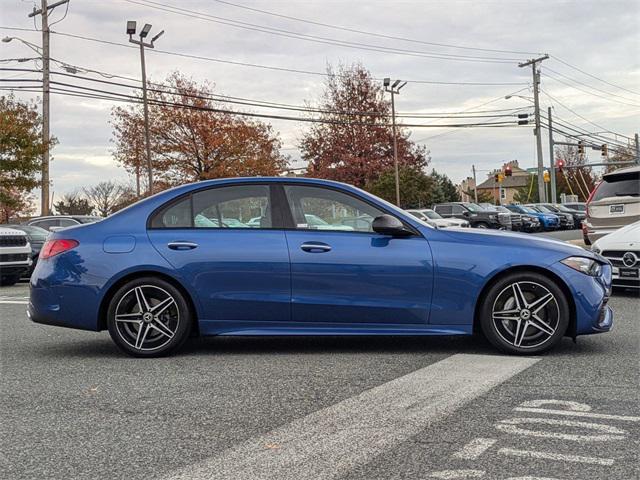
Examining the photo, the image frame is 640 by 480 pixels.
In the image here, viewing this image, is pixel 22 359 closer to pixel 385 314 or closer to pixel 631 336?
pixel 385 314

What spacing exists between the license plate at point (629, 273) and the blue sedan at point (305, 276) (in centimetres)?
309

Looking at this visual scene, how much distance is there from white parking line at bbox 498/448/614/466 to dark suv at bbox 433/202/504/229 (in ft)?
105

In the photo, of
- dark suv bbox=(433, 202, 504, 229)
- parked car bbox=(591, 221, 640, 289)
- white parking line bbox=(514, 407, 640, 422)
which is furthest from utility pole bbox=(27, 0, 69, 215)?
white parking line bbox=(514, 407, 640, 422)

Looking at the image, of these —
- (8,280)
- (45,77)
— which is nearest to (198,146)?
(45,77)

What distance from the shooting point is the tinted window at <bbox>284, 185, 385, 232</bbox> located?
5.84 meters

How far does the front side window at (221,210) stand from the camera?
592cm

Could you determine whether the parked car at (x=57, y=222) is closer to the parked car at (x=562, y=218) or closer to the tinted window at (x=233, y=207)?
the tinted window at (x=233, y=207)

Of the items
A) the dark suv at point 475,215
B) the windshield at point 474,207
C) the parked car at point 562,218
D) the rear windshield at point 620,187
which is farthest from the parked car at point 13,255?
the parked car at point 562,218

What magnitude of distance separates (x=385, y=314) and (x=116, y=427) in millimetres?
2448

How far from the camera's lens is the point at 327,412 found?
→ 4133 mm

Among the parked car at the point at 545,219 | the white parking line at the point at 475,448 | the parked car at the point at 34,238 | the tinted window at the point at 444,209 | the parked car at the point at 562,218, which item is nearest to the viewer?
the white parking line at the point at 475,448

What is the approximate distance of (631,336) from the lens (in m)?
6.50

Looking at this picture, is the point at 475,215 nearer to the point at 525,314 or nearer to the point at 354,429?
the point at 525,314

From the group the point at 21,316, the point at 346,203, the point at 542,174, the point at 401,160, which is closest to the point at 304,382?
the point at 346,203
